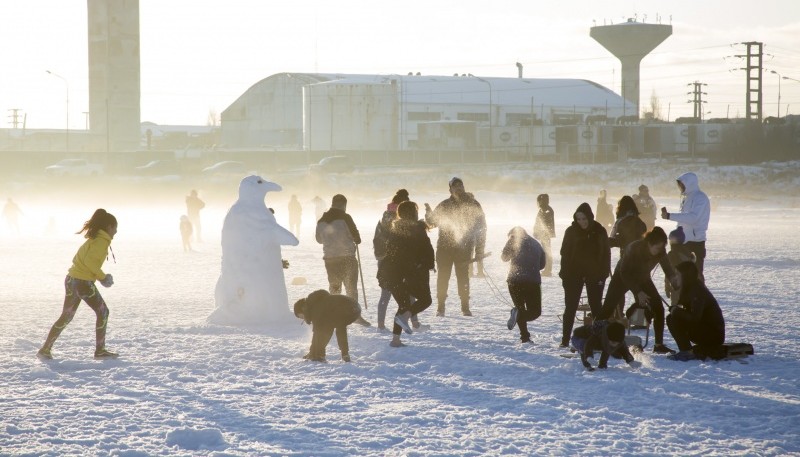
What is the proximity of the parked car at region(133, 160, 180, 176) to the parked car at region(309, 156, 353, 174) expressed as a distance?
8.23 metres

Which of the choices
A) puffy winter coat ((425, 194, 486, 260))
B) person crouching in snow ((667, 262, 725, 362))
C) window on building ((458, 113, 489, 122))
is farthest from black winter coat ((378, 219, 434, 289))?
window on building ((458, 113, 489, 122))

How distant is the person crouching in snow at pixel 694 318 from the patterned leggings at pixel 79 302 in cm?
529

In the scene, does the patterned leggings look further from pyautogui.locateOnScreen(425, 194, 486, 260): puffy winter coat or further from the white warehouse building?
the white warehouse building

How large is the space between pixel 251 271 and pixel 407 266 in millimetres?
2574

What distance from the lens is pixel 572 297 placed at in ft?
31.6

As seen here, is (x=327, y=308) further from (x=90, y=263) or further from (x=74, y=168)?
(x=74, y=168)

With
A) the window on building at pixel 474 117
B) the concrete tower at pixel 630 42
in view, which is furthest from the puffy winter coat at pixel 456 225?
the concrete tower at pixel 630 42

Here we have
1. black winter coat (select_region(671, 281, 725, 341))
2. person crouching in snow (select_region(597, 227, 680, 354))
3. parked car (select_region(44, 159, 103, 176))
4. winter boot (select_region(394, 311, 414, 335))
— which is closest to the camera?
black winter coat (select_region(671, 281, 725, 341))

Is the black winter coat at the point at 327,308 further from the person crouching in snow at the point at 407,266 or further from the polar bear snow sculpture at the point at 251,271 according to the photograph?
the polar bear snow sculpture at the point at 251,271

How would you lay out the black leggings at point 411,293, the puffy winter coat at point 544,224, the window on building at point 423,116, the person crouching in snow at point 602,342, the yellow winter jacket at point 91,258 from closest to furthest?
1. the person crouching in snow at point 602,342
2. the yellow winter jacket at point 91,258
3. the black leggings at point 411,293
4. the puffy winter coat at point 544,224
5. the window on building at point 423,116

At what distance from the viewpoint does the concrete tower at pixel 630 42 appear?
87.4 metres

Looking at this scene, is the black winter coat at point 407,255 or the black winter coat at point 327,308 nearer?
the black winter coat at point 327,308

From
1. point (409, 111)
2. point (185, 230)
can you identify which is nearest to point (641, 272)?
point (185, 230)

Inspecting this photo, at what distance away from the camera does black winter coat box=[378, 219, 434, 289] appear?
398 inches
